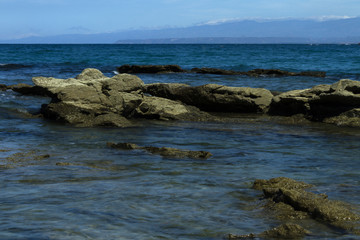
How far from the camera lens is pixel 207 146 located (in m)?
9.91

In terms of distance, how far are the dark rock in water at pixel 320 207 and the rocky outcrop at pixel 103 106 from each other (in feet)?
23.6

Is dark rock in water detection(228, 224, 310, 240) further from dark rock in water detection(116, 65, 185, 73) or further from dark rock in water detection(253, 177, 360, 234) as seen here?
dark rock in water detection(116, 65, 185, 73)

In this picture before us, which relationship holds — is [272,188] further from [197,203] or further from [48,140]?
[48,140]

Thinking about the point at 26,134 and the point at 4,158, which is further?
the point at 26,134

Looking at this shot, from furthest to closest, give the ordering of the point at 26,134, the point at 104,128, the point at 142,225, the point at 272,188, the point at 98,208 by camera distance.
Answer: the point at 104,128 → the point at 26,134 → the point at 272,188 → the point at 98,208 → the point at 142,225

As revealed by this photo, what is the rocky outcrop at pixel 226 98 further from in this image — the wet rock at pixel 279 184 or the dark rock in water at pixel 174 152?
the wet rock at pixel 279 184

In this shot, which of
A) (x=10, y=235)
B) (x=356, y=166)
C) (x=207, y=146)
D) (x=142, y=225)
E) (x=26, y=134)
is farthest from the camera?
(x=26, y=134)

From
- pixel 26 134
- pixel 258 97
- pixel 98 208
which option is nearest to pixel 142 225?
pixel 98 208

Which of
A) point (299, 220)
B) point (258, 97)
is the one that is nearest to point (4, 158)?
point (299, 220)

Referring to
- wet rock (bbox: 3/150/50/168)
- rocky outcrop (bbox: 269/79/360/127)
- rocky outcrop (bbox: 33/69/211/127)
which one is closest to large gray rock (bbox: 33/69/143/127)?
rocky outcrop (bbox: 33/69/211/127)

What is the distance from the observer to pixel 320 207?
5.21m

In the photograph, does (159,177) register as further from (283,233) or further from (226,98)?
(226,98)

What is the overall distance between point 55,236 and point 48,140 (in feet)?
20.1

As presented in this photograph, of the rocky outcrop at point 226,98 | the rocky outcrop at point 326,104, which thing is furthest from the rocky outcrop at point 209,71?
the rocky outcrop at point 326,104
